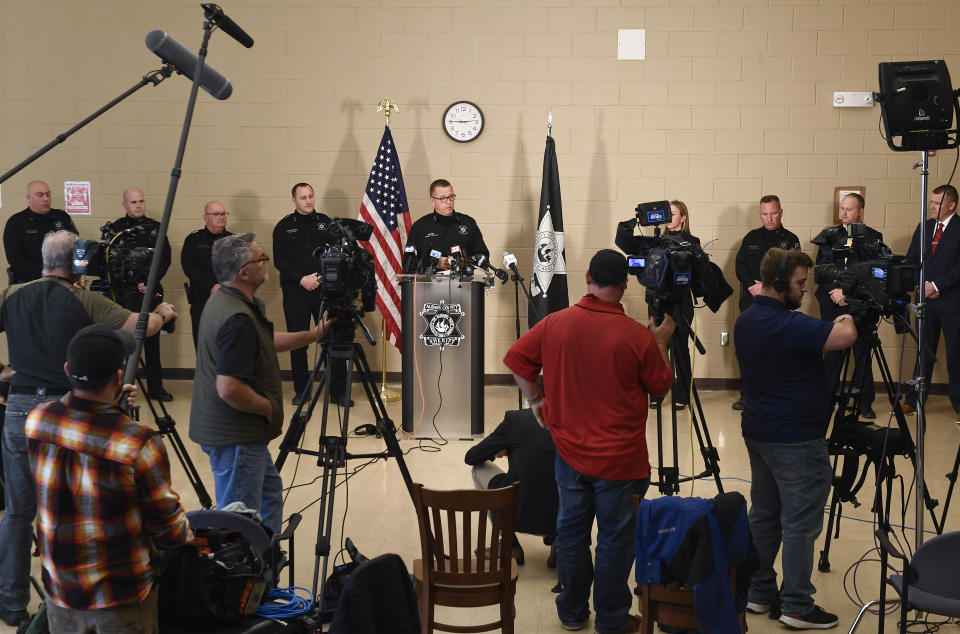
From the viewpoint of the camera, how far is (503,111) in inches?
347

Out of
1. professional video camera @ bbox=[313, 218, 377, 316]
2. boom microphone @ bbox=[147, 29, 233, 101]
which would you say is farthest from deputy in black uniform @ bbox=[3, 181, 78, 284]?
boom microphone @ bbox=[147, 29, 233, 101]

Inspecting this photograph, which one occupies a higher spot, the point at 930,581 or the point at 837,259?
the point at 837,259

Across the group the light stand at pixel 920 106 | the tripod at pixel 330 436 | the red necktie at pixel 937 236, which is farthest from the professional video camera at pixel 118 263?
the red necktie at pixel 937 236

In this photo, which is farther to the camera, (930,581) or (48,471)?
(930,581)

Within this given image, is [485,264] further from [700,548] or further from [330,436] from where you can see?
[700,548]

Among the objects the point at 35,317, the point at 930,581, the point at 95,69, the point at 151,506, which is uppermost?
the point at 95,69

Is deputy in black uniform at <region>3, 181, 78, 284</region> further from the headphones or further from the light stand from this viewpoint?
the light stand

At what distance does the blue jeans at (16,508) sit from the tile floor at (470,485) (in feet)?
0.56

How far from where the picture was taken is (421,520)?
3.36 m

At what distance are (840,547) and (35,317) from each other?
4.09 meters

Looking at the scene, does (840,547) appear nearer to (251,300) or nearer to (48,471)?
(251,300)

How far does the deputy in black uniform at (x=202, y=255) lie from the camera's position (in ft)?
27.4

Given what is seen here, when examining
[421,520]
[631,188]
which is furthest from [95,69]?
[421,520]

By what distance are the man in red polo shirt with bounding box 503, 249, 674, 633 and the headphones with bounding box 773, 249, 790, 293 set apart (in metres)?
0.46
